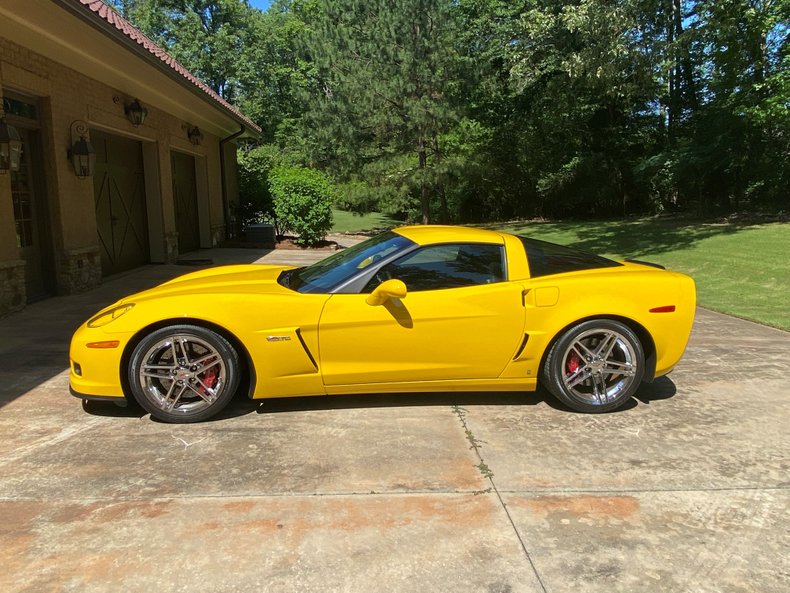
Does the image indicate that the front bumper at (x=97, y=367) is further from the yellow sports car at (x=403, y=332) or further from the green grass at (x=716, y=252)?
the green grass at (x=716, y=252)

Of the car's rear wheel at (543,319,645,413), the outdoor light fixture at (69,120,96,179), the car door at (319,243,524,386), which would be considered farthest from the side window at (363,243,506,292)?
the outdoor light fixture at (69,120,96,179)

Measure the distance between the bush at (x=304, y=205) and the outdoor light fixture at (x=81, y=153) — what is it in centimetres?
752

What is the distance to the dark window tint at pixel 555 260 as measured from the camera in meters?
4.48

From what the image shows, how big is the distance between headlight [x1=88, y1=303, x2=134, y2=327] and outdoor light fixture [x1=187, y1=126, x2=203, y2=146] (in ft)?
40.4

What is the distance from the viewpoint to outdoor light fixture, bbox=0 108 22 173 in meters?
7.37

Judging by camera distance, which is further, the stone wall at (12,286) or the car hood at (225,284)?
the stone wall at (12,286)

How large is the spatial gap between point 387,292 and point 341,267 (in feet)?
2.33

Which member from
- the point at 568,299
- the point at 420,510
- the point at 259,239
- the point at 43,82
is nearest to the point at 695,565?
the point at 420,510

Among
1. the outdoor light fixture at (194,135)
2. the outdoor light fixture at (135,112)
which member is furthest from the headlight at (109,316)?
the outdoor light fixture at (194,135)

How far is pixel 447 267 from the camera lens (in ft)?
14.4

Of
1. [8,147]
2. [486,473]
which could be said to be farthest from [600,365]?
[8,147]

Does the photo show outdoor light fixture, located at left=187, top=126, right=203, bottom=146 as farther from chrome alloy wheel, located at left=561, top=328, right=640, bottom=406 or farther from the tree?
chrome alloy wheel, located at left=561, top=328, right=640, bottom=406

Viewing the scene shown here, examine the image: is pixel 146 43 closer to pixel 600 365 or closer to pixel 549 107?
pixel 600 365

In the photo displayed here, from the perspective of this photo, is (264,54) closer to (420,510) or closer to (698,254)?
(698,254)
